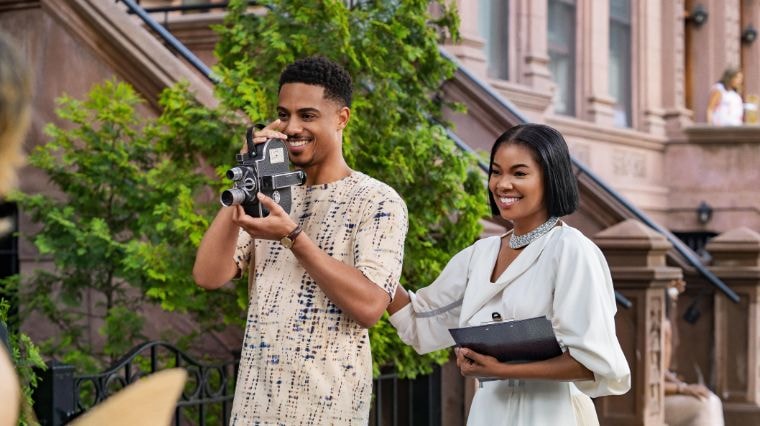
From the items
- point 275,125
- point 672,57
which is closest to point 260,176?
point 275,125

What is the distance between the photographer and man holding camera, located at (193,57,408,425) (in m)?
3.21

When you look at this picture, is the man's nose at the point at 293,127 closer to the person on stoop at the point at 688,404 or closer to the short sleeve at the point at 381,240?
the short sleeve at the point at 381,240

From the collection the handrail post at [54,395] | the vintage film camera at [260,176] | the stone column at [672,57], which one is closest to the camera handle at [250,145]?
the vintage film camera at [260,176]

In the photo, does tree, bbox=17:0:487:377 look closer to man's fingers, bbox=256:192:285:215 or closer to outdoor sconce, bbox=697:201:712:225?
man's fingers, bbox=256:192:285:215

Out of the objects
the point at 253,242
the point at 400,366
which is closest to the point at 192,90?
the point at 400,366

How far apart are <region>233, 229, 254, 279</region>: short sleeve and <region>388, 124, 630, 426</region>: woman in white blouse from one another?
25.5 inches

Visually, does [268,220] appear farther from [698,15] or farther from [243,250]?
[698,15]

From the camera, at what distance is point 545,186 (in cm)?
347

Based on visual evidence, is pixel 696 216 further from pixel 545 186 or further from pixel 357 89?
pixel 545 186

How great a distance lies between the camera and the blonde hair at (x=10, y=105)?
0.89 meters

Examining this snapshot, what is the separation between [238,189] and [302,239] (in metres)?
0.21

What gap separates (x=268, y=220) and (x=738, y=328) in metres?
8.34

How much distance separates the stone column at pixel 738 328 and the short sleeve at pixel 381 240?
770cm

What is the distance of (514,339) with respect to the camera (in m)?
3.30
